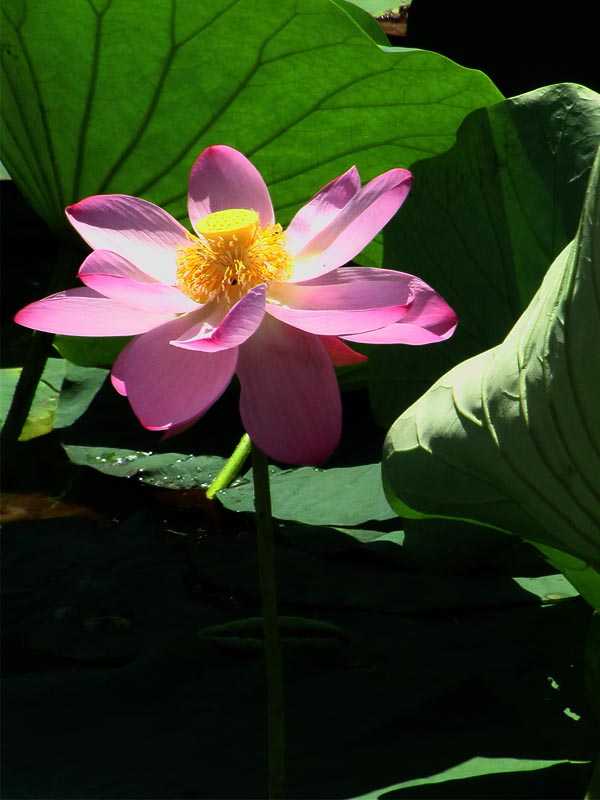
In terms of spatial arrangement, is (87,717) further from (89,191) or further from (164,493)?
(89,191)

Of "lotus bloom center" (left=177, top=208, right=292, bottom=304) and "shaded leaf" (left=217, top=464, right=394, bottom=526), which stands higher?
"lotus bloom center" (left=177, top=208, right=292, bottom=304)

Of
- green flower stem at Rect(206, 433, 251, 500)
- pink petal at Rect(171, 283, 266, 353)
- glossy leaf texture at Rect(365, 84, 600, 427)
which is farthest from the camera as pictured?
green flower stem at Rect(206, 433, 251, 500)

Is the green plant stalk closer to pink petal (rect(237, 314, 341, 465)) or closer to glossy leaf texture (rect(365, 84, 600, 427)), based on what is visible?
glossy leaf texture (rect(365, 84, 600, 427))

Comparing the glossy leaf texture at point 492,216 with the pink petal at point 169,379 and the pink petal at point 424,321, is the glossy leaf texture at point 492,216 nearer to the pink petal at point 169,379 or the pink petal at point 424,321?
the pink petal at point 424,321

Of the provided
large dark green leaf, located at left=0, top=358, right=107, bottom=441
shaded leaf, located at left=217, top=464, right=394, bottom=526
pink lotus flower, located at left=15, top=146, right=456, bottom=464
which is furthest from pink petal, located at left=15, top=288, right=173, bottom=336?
large dark green leaf, located at left=0, top=358, right=107, bottom=441

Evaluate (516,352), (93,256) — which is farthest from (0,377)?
(516,352)

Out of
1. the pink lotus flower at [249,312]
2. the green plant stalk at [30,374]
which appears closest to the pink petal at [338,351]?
the pink lotus flower at [249,312]
